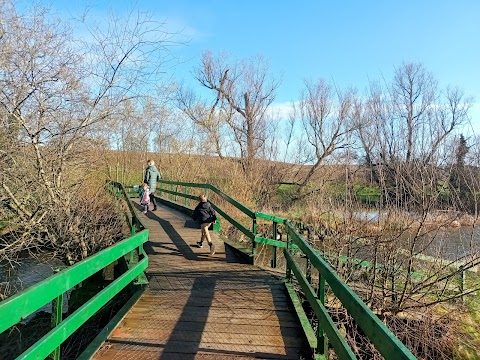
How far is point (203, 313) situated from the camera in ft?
15.9

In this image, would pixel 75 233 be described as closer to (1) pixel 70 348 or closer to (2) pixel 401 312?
(1) pixel 70 348

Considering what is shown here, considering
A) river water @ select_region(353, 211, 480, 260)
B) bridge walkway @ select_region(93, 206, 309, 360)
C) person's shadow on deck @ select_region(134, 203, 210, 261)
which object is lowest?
bridge walkway @ select_region(93, 206, 309, 360)

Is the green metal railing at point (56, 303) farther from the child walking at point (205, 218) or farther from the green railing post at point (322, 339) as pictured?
the child walking at point (205, 218)

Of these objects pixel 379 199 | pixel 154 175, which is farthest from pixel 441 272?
pixel 154 175

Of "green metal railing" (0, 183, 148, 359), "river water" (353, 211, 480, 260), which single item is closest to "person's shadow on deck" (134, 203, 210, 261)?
"river water" (353, 211, 480, 260)

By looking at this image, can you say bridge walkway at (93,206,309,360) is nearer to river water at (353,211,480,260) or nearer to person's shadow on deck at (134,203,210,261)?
person's shadow on deck at (134,203,210,261)

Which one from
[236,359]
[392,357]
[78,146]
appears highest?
[78,146]

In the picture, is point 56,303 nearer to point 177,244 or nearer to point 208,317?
point 208,317

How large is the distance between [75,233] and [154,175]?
5.08 meters

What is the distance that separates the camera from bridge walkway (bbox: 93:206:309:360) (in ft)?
12.6

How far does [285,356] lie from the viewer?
148 inches

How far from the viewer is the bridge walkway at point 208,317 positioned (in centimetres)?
384

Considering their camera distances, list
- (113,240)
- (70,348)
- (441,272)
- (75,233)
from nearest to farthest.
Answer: (70,348) < (441,272) < (75,233) < (113,240)

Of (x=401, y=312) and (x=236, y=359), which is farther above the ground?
(x=236, y=359)
